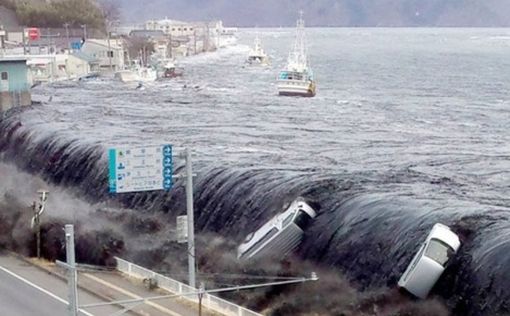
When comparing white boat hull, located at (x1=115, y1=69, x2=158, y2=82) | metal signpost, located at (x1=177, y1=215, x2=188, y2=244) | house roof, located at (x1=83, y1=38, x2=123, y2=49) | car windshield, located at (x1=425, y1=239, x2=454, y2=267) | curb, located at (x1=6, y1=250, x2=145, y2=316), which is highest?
house roof, located at (x1=83, y1=38, x2=123, y2=49)

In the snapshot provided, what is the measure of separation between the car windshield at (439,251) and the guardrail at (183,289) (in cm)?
470

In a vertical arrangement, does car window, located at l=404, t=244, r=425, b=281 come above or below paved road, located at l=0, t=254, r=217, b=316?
above

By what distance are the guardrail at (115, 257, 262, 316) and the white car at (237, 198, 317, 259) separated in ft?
11.0

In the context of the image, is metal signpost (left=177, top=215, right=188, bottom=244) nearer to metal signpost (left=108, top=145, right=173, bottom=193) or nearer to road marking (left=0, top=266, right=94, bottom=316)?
metal signpost (left=108, top=145, right=173, bottom=193)

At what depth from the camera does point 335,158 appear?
39.2 metres

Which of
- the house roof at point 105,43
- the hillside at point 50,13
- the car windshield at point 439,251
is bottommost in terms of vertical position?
the car windshield at point 439,251

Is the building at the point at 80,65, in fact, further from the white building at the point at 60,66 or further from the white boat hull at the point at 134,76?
the white boat hull at the point at 134,76

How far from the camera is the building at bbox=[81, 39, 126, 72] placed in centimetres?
9788

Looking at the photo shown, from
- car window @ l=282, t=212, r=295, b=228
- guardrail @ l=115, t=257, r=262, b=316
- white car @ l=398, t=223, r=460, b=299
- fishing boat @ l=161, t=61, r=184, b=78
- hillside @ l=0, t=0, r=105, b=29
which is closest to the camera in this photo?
guardrail @ l=115, t=257, r=262, b=316

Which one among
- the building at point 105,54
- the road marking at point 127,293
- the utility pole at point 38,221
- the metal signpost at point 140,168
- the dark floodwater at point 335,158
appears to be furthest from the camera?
the building at point 105,54

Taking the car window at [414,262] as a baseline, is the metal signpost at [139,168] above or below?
above

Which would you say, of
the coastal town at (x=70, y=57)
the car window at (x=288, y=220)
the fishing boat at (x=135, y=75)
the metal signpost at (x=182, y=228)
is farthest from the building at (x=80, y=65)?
the metal signpost at (x=182, y=228)

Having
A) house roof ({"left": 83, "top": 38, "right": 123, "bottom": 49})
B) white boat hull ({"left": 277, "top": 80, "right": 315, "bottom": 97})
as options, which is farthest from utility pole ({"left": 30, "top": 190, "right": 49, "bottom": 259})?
house roof ({"left": 83, "top": 38, "right": 123, "bottom": 49})

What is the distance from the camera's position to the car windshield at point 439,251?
22703mm
